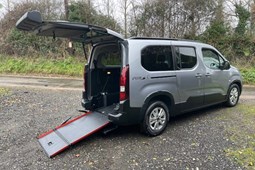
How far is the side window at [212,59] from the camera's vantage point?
222 inches

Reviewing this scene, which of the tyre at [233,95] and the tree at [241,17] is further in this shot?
the tree at [241,17]

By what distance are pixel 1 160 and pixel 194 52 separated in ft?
14.2

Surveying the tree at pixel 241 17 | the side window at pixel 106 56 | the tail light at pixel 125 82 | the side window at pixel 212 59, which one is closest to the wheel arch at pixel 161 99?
the tail light at pixel 125 82

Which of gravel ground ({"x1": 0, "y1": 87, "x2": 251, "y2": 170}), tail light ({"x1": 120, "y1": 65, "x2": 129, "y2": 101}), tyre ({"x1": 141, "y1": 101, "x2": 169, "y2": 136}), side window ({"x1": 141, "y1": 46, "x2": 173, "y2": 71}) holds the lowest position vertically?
gravel ground ({"x1": 0, "y1": 87, "x2": 251, "y2": 170})

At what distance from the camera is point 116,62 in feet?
17.2

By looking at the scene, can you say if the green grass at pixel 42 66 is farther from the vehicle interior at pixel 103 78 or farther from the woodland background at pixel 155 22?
the vehicle interior at pixel 103 78

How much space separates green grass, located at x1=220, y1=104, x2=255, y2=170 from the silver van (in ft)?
1.73

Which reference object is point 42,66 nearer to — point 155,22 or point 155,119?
point 155,22

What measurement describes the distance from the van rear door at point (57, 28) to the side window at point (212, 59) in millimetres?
2382

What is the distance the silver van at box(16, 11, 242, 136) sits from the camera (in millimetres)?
4129

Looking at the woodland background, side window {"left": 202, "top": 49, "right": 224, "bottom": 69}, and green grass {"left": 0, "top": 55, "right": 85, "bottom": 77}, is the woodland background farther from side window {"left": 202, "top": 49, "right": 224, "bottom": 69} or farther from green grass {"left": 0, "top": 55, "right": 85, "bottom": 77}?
side window {"left": 202, "top": 49, "right": 224, "bottom": 69}

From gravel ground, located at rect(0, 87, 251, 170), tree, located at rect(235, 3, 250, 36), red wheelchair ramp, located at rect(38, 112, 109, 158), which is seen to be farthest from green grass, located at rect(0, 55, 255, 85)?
tree, located at rect(235, 3, 250, 36)

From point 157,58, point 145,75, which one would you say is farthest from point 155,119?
point 157,58

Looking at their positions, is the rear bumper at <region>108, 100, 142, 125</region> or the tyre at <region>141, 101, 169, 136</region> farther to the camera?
the tyre at <region>141, 101, 169, 136</region>
